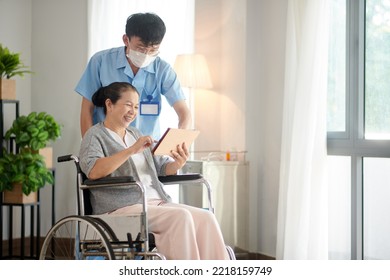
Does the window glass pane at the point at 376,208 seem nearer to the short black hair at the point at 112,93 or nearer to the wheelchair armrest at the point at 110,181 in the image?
the short black hair at the point at 112,93

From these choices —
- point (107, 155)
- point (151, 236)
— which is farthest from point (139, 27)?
point (151, 236)

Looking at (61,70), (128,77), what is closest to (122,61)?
(128,77)

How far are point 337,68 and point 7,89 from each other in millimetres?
2031

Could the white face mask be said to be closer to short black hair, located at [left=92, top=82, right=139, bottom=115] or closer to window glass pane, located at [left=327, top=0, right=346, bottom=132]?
short black hair, located at [left=92, top=82, right=139, bottom=115]

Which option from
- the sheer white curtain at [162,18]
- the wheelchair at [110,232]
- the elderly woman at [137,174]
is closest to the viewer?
the wheelchair at [110,232]

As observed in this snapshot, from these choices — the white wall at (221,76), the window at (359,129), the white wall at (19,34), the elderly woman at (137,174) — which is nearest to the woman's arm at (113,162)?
the elderly woman at (137,174)

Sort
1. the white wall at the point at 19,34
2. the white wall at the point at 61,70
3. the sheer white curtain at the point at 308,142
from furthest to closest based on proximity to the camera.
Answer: the white wall at the point at 61,70 < the white wall at the point at 19,34 < the sheer white curtain at the point at 308,142

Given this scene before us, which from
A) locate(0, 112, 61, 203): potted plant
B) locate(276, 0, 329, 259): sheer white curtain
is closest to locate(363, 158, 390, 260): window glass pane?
locate(276, 0, 329, 259): sheer white curtain

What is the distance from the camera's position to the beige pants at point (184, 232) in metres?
3.23

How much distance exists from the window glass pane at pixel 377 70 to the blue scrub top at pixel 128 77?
107 cm

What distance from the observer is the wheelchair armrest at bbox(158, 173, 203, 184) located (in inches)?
139

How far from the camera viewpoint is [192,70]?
4.97 meters

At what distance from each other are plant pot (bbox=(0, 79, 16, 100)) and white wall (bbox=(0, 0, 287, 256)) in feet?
1.75

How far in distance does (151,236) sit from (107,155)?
0.41 metres
